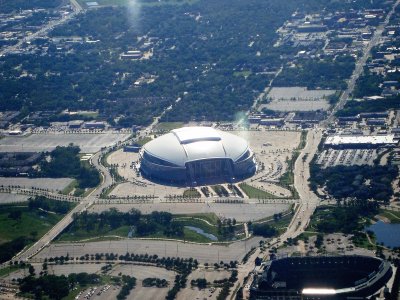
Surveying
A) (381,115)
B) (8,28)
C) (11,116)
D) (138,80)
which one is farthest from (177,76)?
(8,28)

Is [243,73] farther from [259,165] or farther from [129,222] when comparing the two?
[129,222]

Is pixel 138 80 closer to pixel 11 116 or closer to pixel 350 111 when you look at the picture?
pixel 11 116

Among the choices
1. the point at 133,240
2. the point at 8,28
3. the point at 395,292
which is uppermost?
the point at 395,292

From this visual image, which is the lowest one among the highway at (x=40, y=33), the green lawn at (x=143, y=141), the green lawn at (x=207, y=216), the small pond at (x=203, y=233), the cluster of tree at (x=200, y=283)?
the highway at (x=40, y=33)

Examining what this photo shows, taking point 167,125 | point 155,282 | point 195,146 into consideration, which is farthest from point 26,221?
point 167,125

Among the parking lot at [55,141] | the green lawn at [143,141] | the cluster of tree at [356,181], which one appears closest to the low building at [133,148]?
the green lawn at [143,141]

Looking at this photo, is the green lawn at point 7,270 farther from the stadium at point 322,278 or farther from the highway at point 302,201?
the stadium at point 322,278

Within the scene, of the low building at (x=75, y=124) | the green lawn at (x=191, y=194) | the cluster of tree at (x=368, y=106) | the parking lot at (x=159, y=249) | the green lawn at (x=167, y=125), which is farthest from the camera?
the low building at (x=75, y=124)
